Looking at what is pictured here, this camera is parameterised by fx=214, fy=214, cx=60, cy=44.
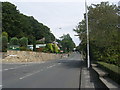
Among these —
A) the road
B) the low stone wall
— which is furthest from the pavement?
the low stone wall

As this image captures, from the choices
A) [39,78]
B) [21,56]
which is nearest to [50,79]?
[39,78]

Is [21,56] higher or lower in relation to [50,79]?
higher

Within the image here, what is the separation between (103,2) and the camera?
98.5 feet

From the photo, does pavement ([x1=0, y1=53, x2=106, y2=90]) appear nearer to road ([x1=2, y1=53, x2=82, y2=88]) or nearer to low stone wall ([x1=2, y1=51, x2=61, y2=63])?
road ([x1=2, y1=53, x2=82, y2=88])

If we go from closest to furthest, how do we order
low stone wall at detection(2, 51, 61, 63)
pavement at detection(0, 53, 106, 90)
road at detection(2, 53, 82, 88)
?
pavement at detection(0, 53, 106, 90), road at detection(2, 53, 82, 88), low stone wall at detection(2, 51, 61, 63)

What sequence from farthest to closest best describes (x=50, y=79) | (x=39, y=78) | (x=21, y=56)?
(x=21, y=56), (x=39, y=78), (x=50, y=79)

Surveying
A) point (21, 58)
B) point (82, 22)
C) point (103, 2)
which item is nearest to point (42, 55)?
point (21, 58)

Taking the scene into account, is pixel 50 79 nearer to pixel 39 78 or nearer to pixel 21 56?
pixel 39 78

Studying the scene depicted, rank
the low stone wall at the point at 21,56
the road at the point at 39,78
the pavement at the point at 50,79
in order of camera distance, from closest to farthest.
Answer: the pavement at the point at 50,79 → the road at the point at 39,78 → the low stone wall at the point at 21,56

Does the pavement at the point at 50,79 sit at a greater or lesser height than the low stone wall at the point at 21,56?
lesser

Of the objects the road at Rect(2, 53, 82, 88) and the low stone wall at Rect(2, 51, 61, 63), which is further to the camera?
the low stone wall at Rect(2, 51, 61, 63)

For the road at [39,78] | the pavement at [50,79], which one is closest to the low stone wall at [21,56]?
the road at [39,78]

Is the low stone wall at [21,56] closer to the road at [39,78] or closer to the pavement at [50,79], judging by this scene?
the road at [39,78]

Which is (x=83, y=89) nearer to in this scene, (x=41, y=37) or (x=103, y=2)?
(x=103, y=2)
